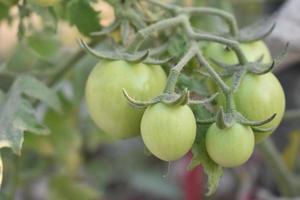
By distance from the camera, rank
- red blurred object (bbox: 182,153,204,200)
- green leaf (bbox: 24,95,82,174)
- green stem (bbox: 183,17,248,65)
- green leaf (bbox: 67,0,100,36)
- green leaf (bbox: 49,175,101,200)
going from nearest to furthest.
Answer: green stem (bbox: 183,17,248,65)
green leaf (bbox: 67,0,100,36)
green leaf (bbox: 24,95,82,174)
green leaf (bbox: 49,175,101,200)
red blurred object (bbox: 182,153,204,200)

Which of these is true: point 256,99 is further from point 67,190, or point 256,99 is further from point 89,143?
point 89,143

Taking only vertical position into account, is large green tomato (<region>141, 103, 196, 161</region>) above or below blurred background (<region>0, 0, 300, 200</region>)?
above

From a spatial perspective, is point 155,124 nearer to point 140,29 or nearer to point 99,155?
point 140,29

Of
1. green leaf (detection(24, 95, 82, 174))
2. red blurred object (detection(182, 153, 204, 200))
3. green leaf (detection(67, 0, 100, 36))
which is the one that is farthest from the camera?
red blurred object (detection(182, 153, 204, 200))

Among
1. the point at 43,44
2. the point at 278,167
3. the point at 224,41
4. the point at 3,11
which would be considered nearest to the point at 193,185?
the point at 278,167

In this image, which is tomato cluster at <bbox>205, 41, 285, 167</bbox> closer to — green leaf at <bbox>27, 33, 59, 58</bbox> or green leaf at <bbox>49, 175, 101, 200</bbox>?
green leaf at <bbox>27, 33, 59, 58</bbox>

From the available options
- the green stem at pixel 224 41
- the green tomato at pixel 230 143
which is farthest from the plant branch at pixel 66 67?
the green tomato at pixel 230 143

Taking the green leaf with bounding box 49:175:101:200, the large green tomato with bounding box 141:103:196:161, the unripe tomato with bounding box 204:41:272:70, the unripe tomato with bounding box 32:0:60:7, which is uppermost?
the unripe tomato with bounding box 32:0:60:7

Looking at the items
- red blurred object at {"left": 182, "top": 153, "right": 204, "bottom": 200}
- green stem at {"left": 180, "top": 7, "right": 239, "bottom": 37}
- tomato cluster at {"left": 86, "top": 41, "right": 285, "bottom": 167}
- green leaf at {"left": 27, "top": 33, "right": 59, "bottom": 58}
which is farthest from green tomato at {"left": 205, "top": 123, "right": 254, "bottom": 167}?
red blurred object at {"left": 182, "top": 153, "right": 204, "bottom": 200}
